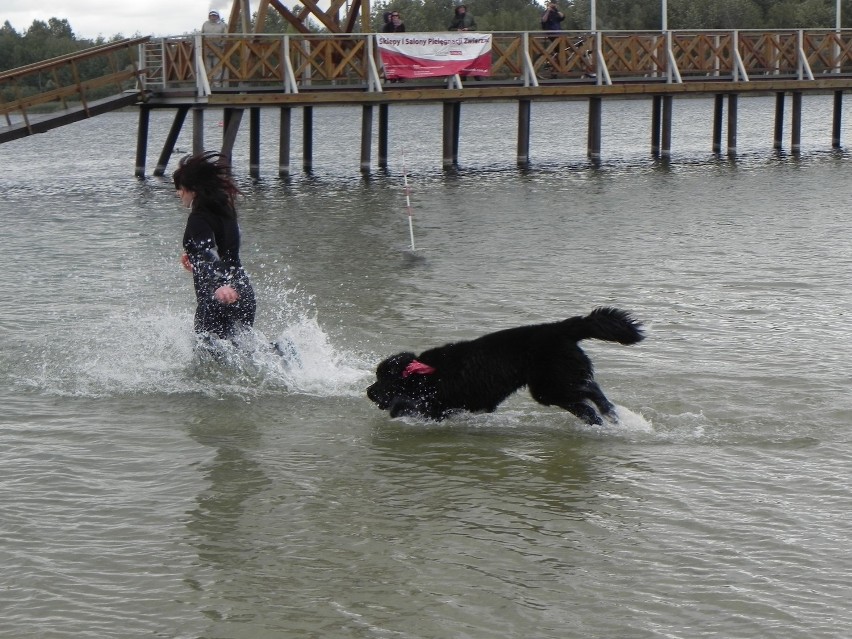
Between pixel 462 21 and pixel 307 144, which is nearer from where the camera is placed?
pixel 462 21

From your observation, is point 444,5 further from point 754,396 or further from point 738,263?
point 754,396

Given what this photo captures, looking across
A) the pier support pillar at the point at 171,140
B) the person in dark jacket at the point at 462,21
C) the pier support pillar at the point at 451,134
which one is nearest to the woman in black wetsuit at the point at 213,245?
the pier support pillar at the point at 171,140

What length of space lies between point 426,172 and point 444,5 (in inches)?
2997

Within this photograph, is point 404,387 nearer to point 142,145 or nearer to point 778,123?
point 142,145

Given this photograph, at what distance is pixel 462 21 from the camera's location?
2759cm

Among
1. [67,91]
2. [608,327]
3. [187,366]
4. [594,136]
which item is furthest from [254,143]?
[608,327]

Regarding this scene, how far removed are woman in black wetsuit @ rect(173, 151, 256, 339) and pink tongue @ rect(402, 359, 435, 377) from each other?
1143 millimetres

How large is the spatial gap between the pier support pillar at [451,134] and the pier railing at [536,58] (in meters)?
1.46

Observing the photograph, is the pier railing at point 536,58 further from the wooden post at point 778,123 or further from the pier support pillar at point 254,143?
the wooden post at point 778,123

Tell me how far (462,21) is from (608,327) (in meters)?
22.3

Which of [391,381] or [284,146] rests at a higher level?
[284,146]

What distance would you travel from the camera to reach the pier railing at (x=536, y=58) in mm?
23672

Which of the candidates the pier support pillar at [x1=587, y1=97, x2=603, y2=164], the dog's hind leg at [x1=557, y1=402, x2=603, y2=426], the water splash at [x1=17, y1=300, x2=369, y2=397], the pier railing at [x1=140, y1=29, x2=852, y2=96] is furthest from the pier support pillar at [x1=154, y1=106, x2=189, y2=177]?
the dog's hind leg at [x1=557, y1=402, x2=603, y2=426]

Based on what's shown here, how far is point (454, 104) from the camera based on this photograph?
27.3 m
